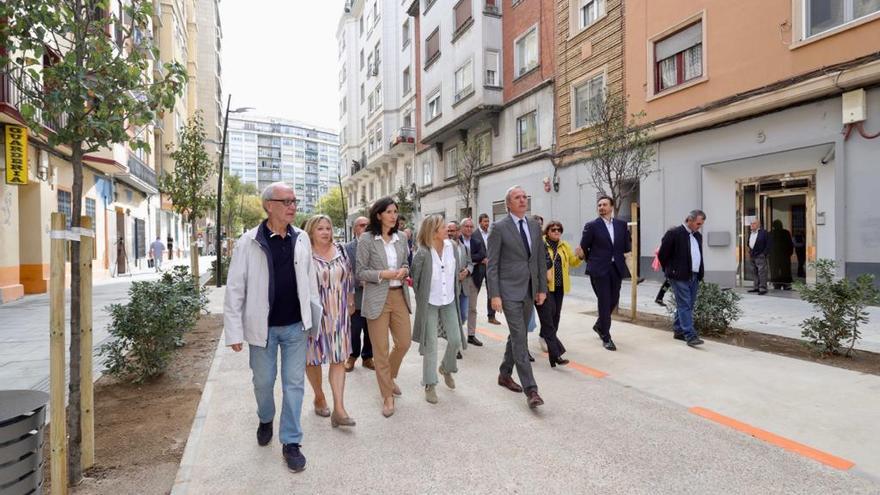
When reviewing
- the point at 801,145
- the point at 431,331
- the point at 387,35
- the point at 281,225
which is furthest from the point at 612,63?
the point at 387,35

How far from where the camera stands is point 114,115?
344cm

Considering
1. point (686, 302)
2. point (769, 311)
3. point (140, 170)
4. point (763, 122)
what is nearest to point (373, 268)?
point (686, 302)

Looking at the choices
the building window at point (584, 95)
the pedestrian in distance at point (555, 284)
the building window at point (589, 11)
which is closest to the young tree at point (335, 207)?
the building window at point (584, 95)

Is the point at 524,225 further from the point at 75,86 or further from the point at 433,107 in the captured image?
the point at 433,107

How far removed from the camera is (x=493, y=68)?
72.9 feet

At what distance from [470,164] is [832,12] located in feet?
42.1

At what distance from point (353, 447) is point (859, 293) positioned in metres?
5.81

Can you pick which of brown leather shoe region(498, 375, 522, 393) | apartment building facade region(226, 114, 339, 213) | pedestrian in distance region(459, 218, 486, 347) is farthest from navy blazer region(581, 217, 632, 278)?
apartment building facade region(226, 114, 339, 213)

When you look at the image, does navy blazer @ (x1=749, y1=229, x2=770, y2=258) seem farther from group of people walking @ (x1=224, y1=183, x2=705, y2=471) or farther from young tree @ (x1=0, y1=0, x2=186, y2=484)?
young tree @ (x1=0, y1=0, x2=186, y2=484)

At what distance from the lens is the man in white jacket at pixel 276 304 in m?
3.50

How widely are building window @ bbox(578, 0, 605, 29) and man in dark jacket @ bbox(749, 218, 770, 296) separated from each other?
8.71 metres

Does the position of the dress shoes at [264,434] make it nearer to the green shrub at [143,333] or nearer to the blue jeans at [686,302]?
the green shrub at [143,333]

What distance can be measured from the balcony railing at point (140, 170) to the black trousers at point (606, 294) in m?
21.2

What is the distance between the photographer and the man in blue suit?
6.84m
